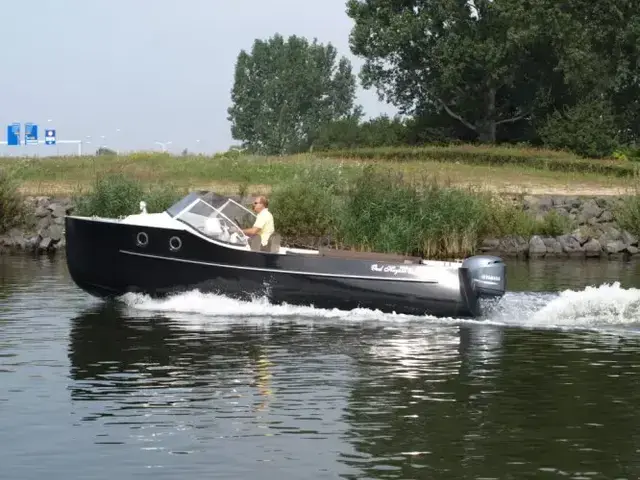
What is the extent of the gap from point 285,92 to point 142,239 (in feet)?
350

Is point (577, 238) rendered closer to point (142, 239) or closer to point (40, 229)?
point (40, 229)

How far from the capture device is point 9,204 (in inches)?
1641

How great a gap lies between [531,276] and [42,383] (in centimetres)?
1764

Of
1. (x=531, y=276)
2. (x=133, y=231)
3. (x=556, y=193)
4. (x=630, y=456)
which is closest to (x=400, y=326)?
(x=133, y=231)

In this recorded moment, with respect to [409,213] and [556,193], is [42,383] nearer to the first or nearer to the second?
[409,213]

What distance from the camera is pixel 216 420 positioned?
13.9m

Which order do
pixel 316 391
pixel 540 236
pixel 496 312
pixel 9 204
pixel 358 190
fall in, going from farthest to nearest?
pixel 540 236 < pixel 9 204 < pixel 358 190 < pixel 496 312 < pixel 316 391

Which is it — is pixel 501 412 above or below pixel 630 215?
below

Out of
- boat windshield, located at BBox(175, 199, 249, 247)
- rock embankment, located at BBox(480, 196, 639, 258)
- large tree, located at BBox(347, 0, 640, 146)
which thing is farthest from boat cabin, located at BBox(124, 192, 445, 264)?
large tree, located at BBox(347, 0, 640, 146)

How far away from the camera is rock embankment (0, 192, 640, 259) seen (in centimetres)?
4062

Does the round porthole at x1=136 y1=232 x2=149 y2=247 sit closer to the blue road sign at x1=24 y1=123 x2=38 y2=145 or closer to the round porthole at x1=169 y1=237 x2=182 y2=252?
the round porthole at x1=169 y1=237 x2=182 y2=252

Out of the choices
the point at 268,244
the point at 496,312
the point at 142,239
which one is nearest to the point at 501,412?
the point at 496,312

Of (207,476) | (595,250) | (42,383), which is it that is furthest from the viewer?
(595,250)

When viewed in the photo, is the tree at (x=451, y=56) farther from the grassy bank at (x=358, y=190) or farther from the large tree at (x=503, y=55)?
the grassy bank at (x=358, y=190)
